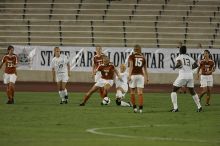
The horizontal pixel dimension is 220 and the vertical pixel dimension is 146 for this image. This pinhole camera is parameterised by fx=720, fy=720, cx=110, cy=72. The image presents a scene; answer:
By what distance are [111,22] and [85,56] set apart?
457 cm

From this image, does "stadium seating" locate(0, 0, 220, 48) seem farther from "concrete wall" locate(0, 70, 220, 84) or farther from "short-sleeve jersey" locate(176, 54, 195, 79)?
"short-sleeve jersey" locate(176, 54, 195, 79)

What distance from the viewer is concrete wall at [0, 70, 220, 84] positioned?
129 feet

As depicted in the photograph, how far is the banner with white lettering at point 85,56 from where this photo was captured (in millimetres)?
39281

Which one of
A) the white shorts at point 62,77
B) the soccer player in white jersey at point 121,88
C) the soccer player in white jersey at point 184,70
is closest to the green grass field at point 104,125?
the soccer player in white jersey at point 121,88

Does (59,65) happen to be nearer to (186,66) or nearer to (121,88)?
(121,88)

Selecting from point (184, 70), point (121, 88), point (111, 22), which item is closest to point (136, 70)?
point (184, 70)

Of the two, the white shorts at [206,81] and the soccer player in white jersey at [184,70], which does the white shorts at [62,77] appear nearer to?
the white shorts at [206,81]

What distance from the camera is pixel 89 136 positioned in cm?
1549

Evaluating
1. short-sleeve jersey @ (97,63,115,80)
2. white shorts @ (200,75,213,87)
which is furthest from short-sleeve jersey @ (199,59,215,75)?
short-sleeve jersey @ (97,63,115,80)

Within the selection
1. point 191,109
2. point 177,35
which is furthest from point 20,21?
point 191,109

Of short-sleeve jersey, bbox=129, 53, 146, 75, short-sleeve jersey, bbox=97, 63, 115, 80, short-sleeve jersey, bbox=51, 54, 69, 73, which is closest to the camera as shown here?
short-sleeve jersey, bbox=129, 53, 146, 75

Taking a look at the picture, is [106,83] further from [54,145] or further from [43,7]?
[43,7]

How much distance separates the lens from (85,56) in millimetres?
39406

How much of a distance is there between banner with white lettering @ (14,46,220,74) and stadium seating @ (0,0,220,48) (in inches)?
85.5
